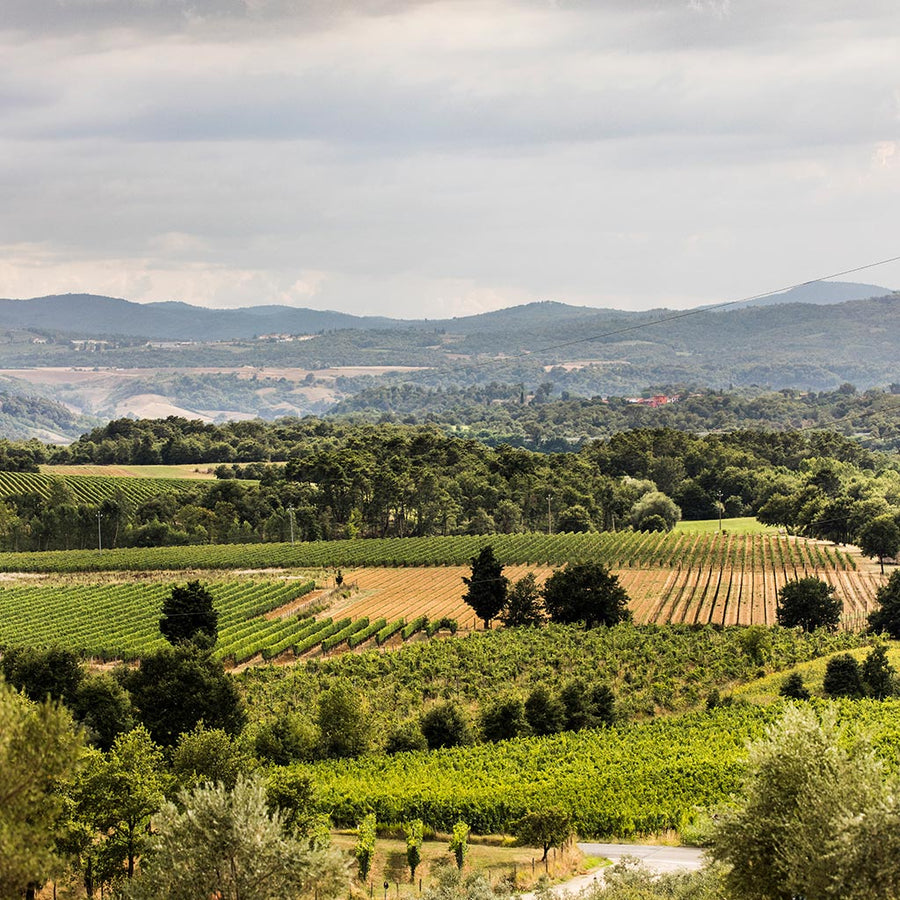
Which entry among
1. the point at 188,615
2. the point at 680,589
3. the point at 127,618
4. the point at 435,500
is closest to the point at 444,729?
the point at 188,615

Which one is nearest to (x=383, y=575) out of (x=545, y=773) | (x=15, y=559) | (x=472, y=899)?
(x=15, y=559)

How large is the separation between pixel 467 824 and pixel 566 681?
19.7 metres

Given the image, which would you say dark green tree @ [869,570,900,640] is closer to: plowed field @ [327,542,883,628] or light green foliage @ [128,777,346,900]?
plowed field @ [327,542,883,628]

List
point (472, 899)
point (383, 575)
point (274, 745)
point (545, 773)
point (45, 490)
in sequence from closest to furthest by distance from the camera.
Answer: point (472, 899), point (545, 773), point (274, 745), point (383, 575), point (45, 490)

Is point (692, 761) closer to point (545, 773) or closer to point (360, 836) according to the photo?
point (545, 773)

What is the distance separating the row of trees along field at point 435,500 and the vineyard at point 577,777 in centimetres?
6218

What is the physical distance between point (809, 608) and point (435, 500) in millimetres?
59557

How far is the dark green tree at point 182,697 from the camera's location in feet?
145

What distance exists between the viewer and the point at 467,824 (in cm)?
3281

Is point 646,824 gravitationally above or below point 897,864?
below

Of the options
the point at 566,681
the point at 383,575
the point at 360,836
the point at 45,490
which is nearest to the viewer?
the point at 360,836

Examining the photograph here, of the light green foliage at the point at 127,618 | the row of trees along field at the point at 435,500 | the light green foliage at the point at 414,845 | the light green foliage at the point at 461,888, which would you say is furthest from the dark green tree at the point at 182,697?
the row of trees along field at the point at 435,500

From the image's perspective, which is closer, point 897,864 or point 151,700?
point 897,864

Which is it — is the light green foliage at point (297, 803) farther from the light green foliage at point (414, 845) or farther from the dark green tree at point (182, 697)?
the dark green tree at point (182, 697)
